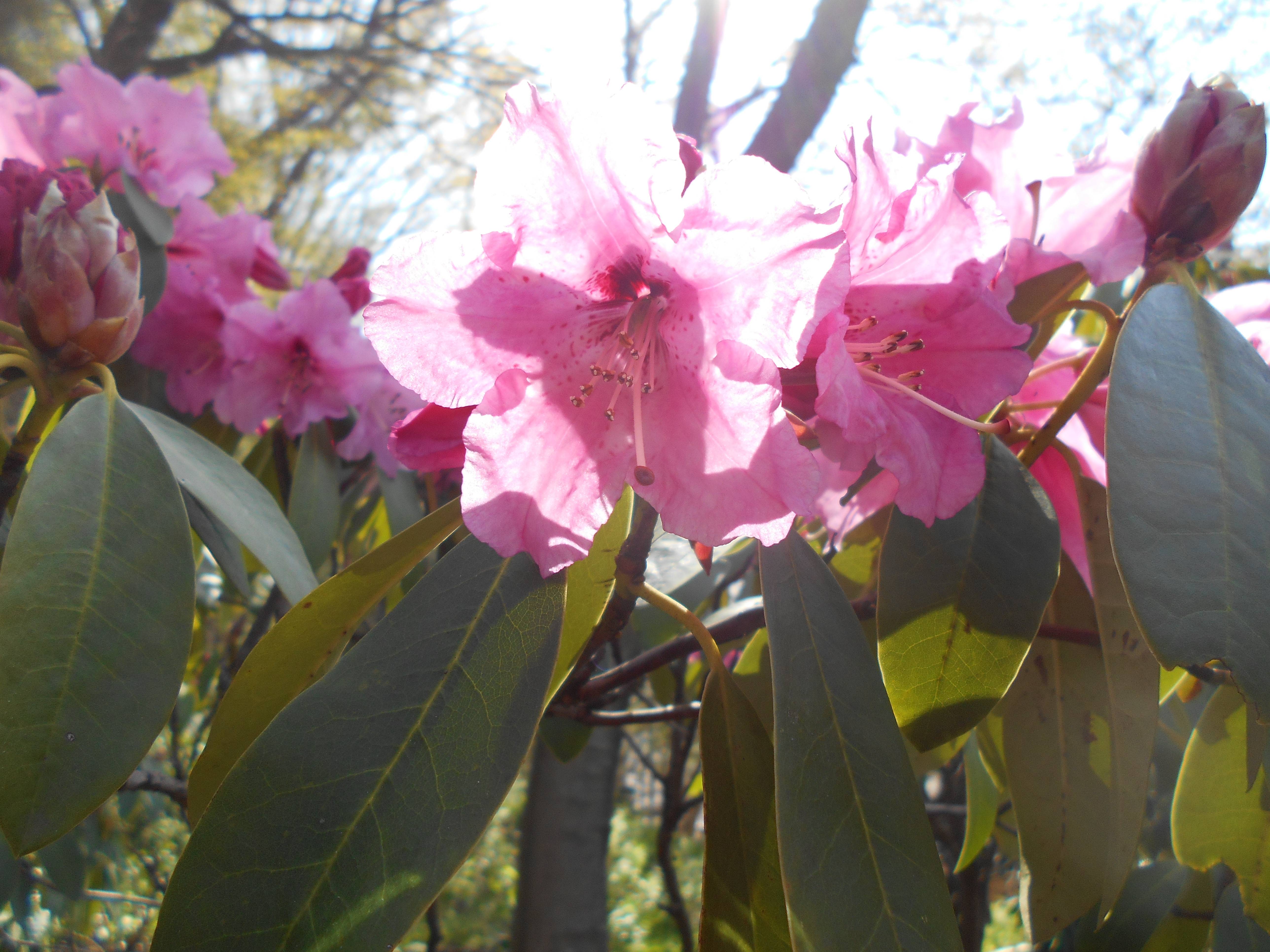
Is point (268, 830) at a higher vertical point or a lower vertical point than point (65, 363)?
lower

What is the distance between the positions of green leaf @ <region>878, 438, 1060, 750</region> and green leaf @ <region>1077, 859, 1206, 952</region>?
45 cm

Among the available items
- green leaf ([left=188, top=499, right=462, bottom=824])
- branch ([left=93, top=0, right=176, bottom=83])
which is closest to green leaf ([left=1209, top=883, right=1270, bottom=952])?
green leaf ([left=188, top=499, right=462, bottom=824])

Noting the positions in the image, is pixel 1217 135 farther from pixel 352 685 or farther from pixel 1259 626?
pixel 352 685

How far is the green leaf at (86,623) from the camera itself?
471 millimetres

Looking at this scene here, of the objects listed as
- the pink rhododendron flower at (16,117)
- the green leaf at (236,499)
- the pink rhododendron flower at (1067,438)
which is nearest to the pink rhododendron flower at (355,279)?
the pink rhododendron flower at (16,117)

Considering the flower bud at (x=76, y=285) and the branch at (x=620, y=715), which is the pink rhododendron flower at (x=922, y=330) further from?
the flower bud at (x=76, y=285)

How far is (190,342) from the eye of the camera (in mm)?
1327

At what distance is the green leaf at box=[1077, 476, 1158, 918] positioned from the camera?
0.64 metres

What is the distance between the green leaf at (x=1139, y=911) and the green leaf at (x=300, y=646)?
81cm

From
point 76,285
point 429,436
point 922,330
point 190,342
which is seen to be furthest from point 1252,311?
point 190,342

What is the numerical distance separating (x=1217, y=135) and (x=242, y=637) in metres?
2.49

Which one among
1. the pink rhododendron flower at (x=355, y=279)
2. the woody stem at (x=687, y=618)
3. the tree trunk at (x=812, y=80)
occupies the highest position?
the tree trunk at (x=812, y=80)

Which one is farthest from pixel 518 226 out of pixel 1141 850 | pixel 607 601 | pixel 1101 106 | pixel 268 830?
pixel 1101 106

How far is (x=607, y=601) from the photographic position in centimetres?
65
